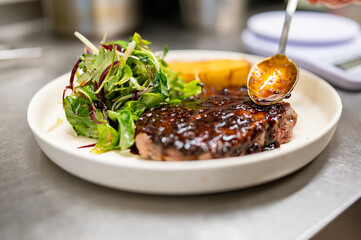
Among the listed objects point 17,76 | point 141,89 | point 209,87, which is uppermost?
point 141,89

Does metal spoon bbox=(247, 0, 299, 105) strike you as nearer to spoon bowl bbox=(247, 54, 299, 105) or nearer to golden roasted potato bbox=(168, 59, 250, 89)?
spoon bowl bbox=(247, 54, 299, 105)

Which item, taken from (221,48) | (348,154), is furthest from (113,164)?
(221,48)

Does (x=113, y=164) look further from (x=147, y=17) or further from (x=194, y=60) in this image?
(x=147, y=17)

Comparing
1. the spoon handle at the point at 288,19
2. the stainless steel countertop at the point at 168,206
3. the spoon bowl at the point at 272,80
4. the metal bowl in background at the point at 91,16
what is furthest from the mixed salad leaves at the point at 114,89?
the metal bowl in background at the point at 91,16

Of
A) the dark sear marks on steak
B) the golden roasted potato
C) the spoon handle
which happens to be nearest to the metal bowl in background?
the golden roasted potato

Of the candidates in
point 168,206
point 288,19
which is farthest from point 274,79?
point 168,206

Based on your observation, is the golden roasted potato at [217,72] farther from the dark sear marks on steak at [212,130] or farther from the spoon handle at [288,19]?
the dark sear marks on steak at [212,130]
